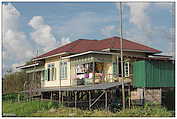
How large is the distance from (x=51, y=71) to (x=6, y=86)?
10.7 metres

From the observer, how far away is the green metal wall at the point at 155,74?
14.7 metres

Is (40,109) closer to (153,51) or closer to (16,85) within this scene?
(153,51)

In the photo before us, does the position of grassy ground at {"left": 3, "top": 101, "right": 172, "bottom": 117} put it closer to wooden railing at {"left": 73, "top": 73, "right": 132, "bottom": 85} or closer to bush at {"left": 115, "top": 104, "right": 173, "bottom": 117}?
bush at {"left": 115, "top": 104, "right": 173, "bottom": 117}

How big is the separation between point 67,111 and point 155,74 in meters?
4.39

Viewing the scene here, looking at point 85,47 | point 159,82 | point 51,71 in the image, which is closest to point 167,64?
point 159,82

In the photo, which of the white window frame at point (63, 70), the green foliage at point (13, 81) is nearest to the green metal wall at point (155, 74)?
the white window frame at point (63, 70)

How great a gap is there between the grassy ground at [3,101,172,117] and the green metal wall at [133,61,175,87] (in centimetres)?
110

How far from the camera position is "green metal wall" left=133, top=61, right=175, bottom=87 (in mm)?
14672

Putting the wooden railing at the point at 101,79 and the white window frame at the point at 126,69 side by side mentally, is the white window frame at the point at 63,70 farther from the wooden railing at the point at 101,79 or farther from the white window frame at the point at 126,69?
the white window frame at the point at 126,69

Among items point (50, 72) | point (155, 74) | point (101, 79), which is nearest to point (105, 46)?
point (101, 79)

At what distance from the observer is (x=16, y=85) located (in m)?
32.2

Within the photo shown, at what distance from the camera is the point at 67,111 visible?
603 inches

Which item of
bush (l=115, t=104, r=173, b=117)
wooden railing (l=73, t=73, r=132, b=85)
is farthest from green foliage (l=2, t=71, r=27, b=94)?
bush (l=115, t=104, r=173, b=117)

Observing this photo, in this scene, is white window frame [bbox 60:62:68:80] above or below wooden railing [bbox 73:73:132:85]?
above
